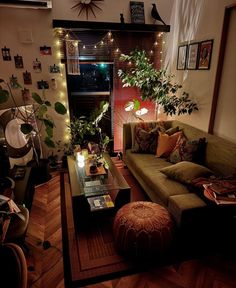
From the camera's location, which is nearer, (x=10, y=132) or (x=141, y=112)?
(x=10, y=132)

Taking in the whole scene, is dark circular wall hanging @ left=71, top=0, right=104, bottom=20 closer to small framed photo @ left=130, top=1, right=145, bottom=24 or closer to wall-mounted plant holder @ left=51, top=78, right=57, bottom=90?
small framed photo @ left=130, top=1, right=145, bottom=24

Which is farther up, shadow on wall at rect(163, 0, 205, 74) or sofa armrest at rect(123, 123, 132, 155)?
shadow on wall at rect(163, 0, 205, 74)

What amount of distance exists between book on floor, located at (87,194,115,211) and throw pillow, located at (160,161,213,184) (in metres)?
0.69

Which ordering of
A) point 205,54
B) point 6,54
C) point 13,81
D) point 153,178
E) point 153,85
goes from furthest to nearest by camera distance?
point 153,85 < point 13,81 < point 6,54 < point 205,54 < point 153,178

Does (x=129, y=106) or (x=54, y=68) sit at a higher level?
(x=54, y=68)

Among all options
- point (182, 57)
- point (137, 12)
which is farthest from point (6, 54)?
point (182, 57)

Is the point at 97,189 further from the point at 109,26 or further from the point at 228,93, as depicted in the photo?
the point at 109,26

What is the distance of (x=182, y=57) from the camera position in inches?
126

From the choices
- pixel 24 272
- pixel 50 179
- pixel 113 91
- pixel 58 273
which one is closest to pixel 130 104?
pixel 113 91

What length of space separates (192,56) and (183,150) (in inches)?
54.5

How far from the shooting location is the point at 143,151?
3068 millimetres

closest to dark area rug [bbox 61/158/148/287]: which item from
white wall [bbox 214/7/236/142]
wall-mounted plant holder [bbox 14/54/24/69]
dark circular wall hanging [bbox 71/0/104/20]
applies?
white wall [bbox 214/7/236/142]

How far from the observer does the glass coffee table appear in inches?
82.5

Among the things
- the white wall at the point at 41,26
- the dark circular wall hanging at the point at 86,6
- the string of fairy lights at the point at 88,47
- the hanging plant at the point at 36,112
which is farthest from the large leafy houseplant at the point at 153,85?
the hanging plant at the point at 36,112
